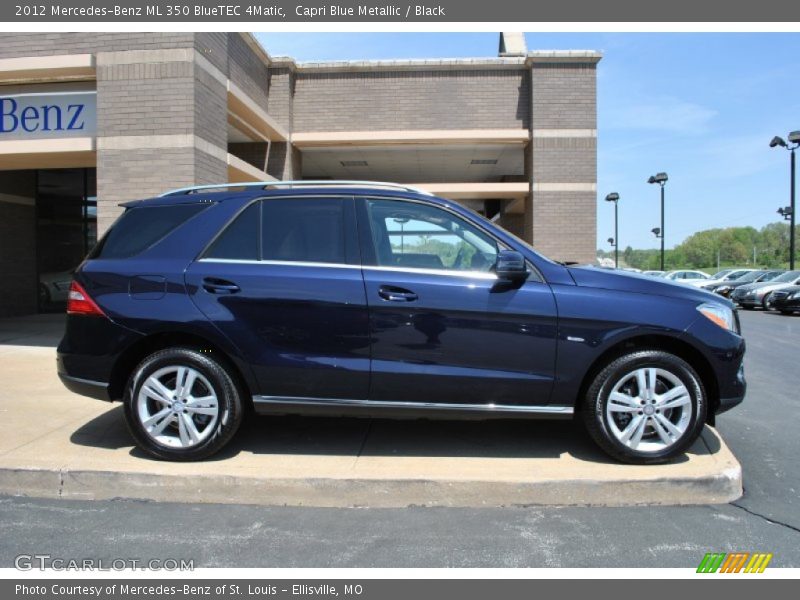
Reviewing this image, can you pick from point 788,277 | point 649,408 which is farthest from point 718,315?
point 788,277

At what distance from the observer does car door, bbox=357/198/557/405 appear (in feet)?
12.4

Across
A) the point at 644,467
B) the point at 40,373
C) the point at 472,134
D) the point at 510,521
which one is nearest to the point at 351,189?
the point at 510,521

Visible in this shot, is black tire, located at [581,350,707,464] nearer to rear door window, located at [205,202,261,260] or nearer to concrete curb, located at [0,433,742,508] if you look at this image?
concrete curb, located at [0,433,742,508]

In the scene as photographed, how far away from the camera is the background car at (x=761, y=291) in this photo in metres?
21.4

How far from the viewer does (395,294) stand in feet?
12.6

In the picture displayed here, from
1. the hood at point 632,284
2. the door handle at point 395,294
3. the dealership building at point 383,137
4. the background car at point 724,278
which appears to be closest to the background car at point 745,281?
the background car at point 724,278

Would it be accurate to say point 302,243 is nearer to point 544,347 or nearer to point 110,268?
point 110,268

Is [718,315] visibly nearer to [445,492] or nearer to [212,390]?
[445,492]

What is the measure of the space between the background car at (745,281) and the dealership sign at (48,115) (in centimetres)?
2503

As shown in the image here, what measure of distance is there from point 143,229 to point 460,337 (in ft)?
7.98

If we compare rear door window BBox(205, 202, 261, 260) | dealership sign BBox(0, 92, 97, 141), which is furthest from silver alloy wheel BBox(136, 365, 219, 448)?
dealership sign BBox(0, 92, 97, 141)

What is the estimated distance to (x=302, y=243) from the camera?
4.06 m

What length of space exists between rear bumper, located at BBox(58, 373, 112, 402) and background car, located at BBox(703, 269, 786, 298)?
2650cm

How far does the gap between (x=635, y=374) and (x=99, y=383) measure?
145 inches
